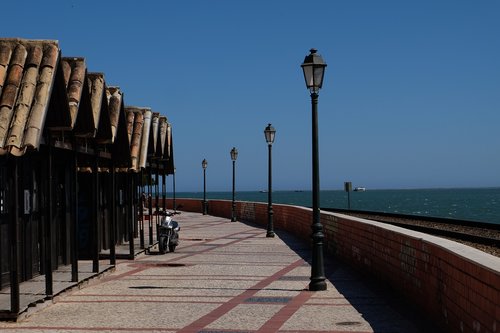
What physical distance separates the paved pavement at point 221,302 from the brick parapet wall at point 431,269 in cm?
37

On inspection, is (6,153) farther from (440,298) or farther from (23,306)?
(440,298)

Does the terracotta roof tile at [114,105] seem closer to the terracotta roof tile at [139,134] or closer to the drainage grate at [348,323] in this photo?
the terracotta roof tile at [139,134]

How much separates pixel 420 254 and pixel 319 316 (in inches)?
66.6

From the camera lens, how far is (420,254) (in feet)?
37.5

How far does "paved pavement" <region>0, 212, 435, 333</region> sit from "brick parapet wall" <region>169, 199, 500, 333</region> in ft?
1.21

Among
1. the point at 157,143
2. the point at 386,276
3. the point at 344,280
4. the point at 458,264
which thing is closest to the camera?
the point at 458,264

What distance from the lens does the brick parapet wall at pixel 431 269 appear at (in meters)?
7.96

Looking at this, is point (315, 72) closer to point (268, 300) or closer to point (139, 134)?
point (268, 300)

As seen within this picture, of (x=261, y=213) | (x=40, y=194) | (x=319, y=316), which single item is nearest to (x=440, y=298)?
(x=319, y=316)

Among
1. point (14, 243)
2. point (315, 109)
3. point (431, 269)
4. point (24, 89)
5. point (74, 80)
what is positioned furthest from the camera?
point (315, 109)

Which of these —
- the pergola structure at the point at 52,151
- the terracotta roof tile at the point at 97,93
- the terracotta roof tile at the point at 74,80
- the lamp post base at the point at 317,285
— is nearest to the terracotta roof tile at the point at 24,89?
the pergola structure at the point at 52,151

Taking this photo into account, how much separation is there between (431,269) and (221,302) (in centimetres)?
370

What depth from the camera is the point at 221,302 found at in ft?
42.1

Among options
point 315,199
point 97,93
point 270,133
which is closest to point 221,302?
point 315,199
